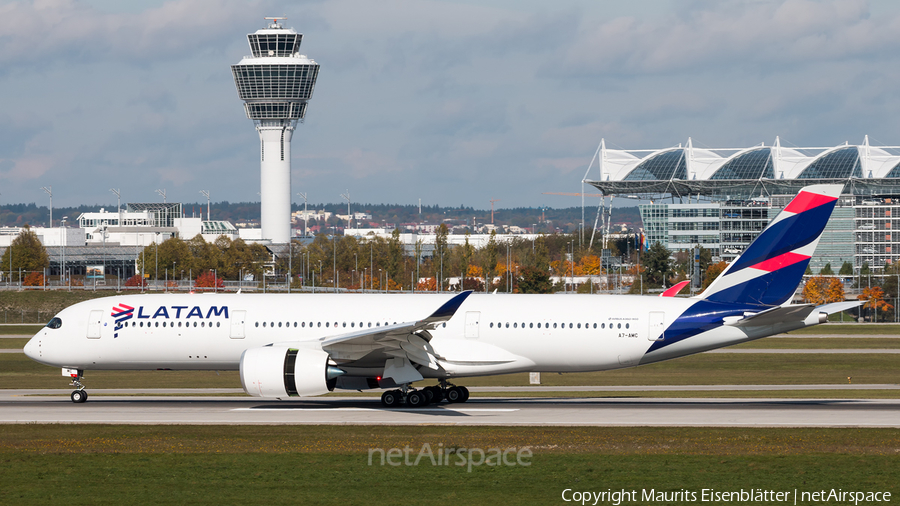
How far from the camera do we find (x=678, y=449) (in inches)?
866

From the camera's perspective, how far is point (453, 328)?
3073 centimetres

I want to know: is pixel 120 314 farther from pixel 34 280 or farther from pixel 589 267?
pixel 589 267

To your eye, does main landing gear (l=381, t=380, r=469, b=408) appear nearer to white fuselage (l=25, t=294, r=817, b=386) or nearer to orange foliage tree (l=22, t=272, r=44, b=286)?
white fuselage (l=25, t=294, r=817, b=386)

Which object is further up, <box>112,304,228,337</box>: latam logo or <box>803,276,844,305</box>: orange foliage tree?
<box>112,304,228,337</box>: latam logo

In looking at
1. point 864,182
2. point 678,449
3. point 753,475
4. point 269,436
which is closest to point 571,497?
point 753,475

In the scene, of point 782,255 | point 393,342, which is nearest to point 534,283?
A: point 782,255

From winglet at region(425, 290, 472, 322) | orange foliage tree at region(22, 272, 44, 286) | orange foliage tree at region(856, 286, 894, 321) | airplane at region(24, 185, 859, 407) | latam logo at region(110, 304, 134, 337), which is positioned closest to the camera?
winglet at region(425, 290, 472, 322)

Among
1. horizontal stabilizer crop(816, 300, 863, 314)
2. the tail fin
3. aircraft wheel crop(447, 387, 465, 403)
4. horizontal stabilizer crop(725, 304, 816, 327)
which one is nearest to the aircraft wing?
aircraft wheel crop(447, 387, 465, 403)

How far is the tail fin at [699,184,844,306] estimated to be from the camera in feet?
98.3

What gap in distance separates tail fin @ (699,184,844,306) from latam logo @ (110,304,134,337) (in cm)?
1892

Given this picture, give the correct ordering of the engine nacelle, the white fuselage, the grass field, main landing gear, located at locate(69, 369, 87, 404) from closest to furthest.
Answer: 1. the grass field
2. the engine nacelle
3. the white fuselage
4. main landing gear, located at locate(69, 369, 87, 404)

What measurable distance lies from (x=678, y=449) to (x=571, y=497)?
5678mm

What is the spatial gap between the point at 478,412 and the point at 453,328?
3126mm

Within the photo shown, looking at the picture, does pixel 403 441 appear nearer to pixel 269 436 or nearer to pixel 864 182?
pixel 269 436
